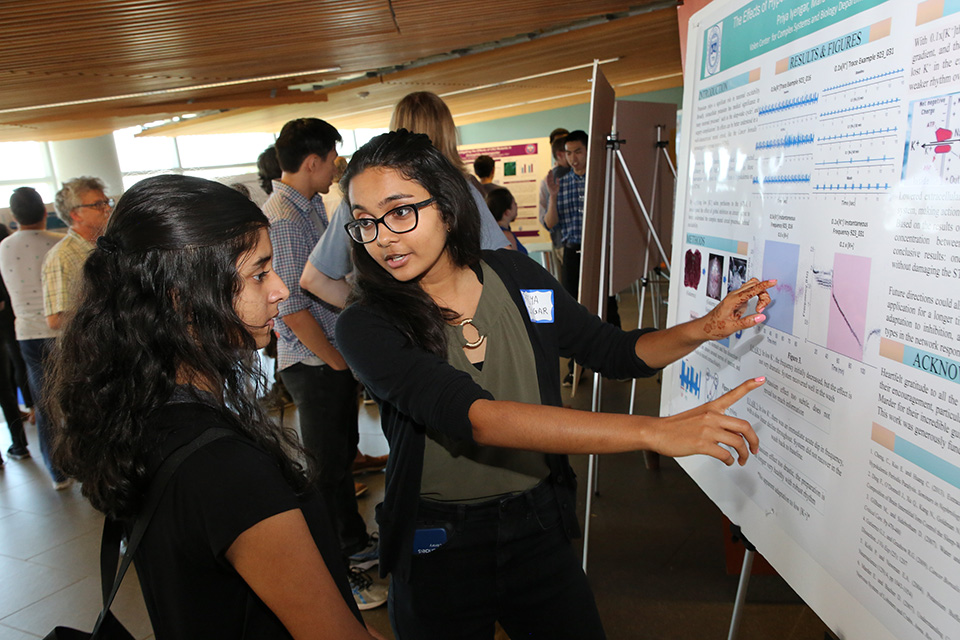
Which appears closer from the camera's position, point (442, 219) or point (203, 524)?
point (203, 524)

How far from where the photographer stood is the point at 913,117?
2.87 ft

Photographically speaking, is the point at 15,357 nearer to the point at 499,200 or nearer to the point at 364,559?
the point at 364,559

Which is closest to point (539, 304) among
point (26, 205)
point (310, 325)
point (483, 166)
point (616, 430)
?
point (616, 430)

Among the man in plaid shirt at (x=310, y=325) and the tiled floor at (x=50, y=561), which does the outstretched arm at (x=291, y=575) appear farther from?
the tiled floor at (x=50, y=561)

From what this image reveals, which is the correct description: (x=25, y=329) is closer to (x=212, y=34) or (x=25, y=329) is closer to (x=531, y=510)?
(x=212, y=34)

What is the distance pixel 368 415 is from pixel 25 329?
7.71 ft

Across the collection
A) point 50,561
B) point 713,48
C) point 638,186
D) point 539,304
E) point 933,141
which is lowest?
point 50,561

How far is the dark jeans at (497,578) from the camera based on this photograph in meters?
1.31

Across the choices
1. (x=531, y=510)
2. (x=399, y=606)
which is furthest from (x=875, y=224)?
(x=399, y=606)

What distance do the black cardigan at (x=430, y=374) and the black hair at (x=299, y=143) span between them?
1.33m

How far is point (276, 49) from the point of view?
9.32ft

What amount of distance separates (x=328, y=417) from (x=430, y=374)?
1.48 metres

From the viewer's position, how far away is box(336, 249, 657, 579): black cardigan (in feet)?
3.67

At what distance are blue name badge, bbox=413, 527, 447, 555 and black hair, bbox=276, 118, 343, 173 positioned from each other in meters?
1.68
